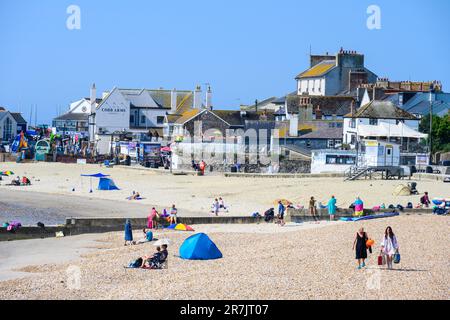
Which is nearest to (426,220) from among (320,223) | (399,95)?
(320,223)

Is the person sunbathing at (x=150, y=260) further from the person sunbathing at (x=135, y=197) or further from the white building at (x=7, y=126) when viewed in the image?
the white building at (x=7, y=126)

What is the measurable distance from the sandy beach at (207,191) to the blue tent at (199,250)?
427 inches

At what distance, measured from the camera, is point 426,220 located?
3338 centimetres

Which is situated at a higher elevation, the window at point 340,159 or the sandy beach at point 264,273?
the window at point 340,159

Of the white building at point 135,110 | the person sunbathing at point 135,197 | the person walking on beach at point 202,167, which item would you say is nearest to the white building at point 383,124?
the person walking on beach at point 202,167

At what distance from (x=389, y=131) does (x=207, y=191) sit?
63.1 feet

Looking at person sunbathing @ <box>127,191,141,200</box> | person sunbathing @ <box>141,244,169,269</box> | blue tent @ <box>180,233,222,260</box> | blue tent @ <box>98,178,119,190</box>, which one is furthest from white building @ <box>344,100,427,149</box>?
person sunbathing @ <box>141,244,169,269</box>

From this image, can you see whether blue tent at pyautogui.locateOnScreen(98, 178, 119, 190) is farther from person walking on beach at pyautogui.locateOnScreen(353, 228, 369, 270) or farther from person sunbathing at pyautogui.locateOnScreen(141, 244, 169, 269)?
person walking on beach at pyautogui.locateOnScreen(353, 228, 369, 270)

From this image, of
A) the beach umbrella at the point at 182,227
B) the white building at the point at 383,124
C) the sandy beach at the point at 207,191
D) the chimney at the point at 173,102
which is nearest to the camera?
the beach umbrella at the point at 182,227

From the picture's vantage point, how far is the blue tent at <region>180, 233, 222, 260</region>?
26016 millimetres

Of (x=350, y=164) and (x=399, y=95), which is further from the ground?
(x=399, y=95)

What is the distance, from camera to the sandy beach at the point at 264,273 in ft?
67.8
